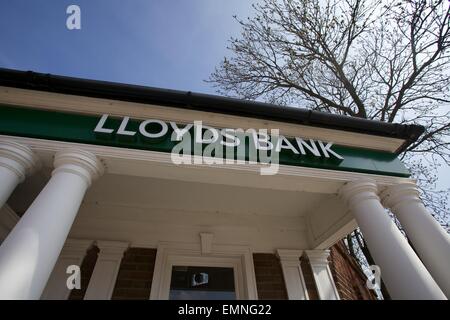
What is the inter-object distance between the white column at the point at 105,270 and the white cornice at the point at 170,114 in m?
2.36

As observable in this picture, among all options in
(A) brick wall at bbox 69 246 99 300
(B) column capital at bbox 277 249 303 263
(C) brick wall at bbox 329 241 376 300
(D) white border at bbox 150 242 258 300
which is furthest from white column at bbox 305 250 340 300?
(A) brick wall at bbox 69 246 99 300

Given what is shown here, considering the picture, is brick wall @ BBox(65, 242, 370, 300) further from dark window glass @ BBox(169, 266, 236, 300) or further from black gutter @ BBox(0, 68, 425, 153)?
black gutter @ BBox(0, 68, 425, 153)

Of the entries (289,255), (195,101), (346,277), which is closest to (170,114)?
(195,101)

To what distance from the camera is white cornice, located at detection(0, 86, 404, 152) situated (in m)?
3.46

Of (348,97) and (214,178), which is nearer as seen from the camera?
(214,178)

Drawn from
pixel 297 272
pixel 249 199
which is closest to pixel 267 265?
pixel 297 272

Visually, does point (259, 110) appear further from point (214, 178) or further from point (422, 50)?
point (422, 50)

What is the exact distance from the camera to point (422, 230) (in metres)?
3.09

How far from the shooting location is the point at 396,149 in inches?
166

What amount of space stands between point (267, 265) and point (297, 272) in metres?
0.56

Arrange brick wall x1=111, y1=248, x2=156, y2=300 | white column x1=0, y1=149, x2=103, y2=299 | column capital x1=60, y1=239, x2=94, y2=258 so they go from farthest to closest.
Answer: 1. column capital x1=60, y1=239, x2=94, y2=258
2. brick wall x1=111, y1=248, x2=156, y2=300
3. white column x1=0, y1=149, x2=103, y2=299

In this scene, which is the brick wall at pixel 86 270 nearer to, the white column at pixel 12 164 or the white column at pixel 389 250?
the white column at pixel 12 164

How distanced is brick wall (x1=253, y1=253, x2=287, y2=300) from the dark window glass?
501 mm

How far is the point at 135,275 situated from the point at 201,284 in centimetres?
117
